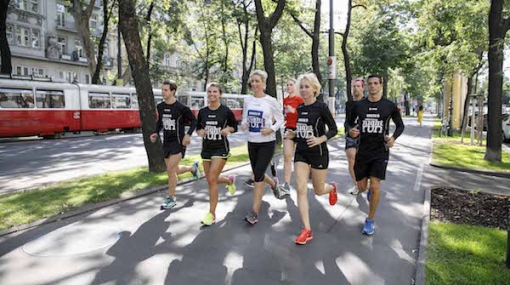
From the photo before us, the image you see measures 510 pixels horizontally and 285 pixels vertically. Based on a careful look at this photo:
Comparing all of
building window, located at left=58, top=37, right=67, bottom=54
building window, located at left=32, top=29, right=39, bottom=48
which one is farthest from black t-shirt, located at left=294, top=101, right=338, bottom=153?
building window, located at left=58, top=37, right=67, bottom=54

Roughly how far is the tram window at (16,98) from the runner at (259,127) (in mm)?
16617

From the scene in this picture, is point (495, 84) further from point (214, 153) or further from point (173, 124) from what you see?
point (173, 124)

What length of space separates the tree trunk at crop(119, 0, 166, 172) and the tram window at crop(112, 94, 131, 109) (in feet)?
51.8

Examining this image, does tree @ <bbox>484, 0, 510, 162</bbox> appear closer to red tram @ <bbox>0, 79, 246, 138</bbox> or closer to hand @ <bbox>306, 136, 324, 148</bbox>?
hand @ <bbox>306, 136, 324, 148</bbox>

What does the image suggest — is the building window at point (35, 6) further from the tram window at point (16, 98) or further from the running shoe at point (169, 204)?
the running shoe at point (169, 204)

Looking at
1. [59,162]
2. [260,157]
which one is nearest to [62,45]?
[59,162]

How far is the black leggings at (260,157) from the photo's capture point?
192 inches

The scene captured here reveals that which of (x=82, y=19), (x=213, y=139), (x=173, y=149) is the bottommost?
(x=173, y=149)

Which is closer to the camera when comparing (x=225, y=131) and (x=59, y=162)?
(x=225, y=131)

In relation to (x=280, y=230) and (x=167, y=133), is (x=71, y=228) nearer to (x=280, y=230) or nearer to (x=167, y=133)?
(x=167, y=133)

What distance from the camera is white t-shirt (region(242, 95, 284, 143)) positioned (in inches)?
196

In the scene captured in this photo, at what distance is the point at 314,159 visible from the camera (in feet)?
15.0

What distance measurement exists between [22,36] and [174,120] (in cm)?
3669

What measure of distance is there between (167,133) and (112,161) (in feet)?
20.7
